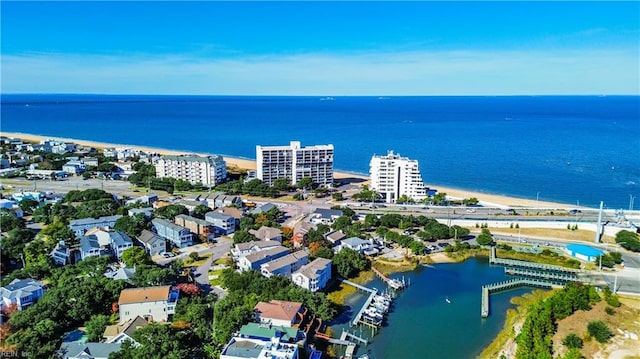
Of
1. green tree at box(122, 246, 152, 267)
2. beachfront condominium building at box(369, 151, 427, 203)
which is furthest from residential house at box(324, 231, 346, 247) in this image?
beachfront condominium building at box(369, 151, 427, 203)

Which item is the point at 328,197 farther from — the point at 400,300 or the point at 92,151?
the point at 92,151

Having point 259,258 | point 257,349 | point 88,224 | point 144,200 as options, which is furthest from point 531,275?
point 144,200

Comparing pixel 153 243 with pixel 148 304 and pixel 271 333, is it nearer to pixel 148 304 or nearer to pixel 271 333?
pixel 148 304

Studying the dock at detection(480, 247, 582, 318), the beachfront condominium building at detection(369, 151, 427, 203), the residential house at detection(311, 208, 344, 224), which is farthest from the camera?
the beachfront condominium building at detection(369, 151, 427, 203)

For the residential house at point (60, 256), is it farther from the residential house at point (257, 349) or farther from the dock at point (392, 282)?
the dock at point (392, 282)

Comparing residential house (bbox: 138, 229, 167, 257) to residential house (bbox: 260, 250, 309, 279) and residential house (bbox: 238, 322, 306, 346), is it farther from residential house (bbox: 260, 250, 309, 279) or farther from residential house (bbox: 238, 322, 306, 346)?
residential house (bbox: 238, 322, 306, 346)

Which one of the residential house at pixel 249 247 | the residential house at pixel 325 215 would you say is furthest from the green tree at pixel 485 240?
the residential house at pixel 249 247
